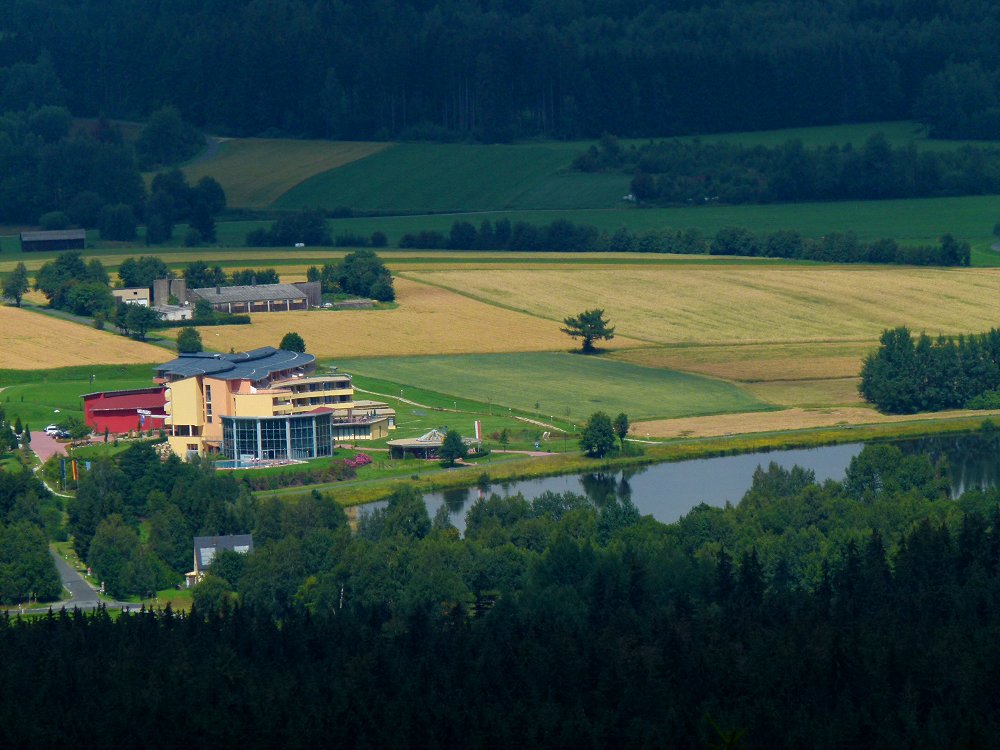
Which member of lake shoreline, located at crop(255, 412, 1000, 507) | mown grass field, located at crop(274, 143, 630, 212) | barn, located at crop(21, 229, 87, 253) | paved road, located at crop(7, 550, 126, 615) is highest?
mown grass field, located at crop(274, 143, 630, 212)

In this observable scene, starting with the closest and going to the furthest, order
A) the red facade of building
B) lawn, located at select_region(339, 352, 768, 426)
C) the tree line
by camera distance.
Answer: the red facade of building → lawn, located at select_region(339, 352, 768, 426) → the tree line

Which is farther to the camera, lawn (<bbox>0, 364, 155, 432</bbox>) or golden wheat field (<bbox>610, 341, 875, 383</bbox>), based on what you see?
golden wheat field (<bbox>610, 341, 875, 383</bbox>)

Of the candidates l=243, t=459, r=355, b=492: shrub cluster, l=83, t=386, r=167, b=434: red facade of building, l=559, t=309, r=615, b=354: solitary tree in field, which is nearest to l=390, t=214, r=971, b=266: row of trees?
l=559, t=309, r=615, b=354: solitary tree in field

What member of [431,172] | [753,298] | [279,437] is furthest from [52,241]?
[279,437]

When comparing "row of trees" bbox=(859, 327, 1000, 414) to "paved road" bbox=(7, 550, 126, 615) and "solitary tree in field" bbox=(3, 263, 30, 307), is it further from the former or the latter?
"solitary tree in field" bbox=(3, 263, 30, 307)

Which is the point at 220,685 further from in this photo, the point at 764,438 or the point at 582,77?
the point at 582,77
